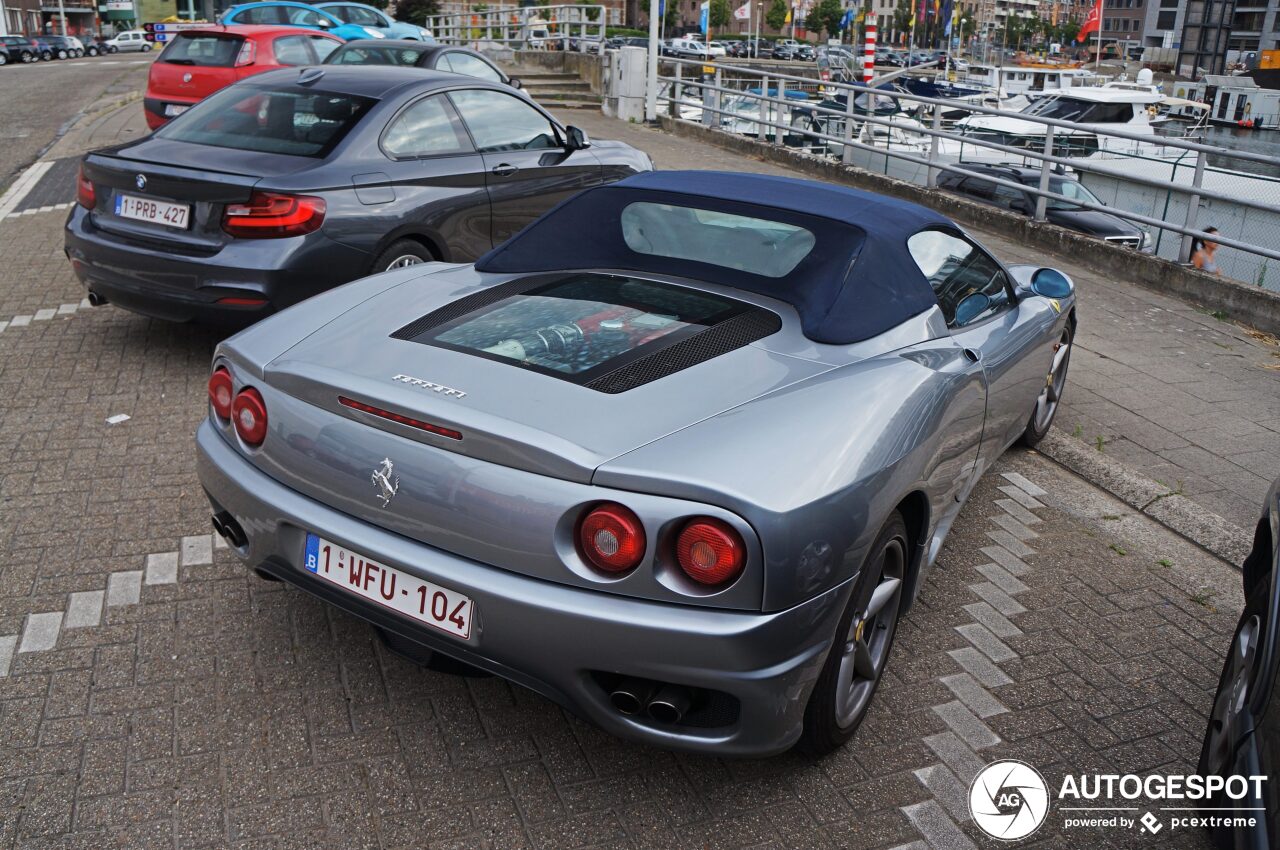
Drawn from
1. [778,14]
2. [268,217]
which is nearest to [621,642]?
[268,217]

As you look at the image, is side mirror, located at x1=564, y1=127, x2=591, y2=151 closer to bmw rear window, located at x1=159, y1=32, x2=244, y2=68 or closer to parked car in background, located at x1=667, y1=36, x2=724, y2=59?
bmw rear window, located at x1=159, y1=32, x2=244, y2=68

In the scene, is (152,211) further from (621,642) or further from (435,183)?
(621,642)

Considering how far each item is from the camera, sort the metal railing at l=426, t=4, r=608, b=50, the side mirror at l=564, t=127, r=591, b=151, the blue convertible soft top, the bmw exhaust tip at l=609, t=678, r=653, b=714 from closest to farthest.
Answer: the bmw exhaust tip at l=609, t=678, r=653, b=714 < the blue convertible soft top < the side mirror at l=564, t=127, r=591, b=151 < the metal railing at l=426, t=4, r=608, b=50

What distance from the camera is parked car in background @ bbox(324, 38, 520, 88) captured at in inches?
559

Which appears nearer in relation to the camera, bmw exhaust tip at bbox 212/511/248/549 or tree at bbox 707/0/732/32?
bmw exhaust tip at bbox 212/511/248/549

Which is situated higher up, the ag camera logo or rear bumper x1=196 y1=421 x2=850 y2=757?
rear bumper x1=196 y1=421 x2=850 y2=757

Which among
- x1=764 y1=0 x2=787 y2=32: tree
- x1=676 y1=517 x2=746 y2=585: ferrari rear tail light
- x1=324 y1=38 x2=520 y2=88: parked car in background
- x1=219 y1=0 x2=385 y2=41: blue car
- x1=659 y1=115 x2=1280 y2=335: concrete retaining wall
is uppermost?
x1=764 y1=0 x2=787 y2=32: tree

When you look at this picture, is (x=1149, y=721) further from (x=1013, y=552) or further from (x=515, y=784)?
(x=515, y=784)

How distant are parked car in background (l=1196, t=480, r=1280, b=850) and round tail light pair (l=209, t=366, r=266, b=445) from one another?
2.43m

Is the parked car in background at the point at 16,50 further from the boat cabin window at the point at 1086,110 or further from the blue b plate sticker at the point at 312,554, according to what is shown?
the blue b plate sticker at the point at 312,554

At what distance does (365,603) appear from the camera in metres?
2.73

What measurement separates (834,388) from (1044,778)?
1172mm

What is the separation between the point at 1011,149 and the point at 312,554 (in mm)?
9756

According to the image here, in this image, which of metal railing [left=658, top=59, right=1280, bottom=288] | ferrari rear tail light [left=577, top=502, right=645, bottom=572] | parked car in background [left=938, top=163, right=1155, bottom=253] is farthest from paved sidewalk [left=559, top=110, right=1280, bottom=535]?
ferrari rear tail light [left=577, top=502, right=645, bottom=572]
